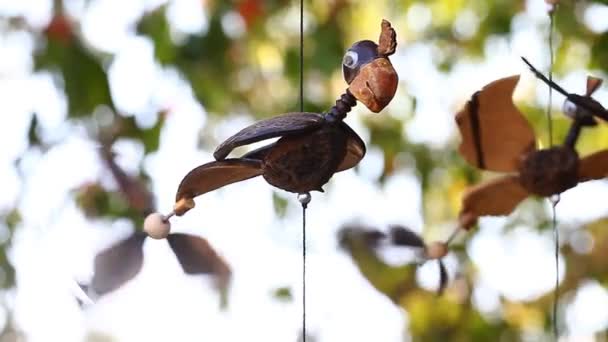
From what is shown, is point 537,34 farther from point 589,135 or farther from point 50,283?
point 50,283

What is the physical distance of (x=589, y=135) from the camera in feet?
3.46

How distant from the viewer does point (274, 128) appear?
39 centimetres

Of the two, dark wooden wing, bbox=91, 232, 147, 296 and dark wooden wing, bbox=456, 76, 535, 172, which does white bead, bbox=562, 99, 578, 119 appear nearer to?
dark wooden wing, bbox=456, 76, 535, 172

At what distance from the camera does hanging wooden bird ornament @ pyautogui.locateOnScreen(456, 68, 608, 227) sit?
1.74 ft

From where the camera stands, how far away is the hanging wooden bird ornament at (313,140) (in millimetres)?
395

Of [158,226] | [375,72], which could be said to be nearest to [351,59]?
[375,72]

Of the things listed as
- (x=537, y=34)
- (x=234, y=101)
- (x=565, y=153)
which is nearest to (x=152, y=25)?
(x=234, y=101)

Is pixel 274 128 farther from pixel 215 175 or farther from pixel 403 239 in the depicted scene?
pixel 403 239

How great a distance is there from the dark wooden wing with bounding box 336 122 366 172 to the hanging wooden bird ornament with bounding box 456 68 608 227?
0.12 meters

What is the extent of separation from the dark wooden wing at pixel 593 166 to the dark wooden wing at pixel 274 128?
0.20 m

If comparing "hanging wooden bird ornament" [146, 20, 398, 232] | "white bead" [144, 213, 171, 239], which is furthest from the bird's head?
"white bead" [144, 213, 171, 239]

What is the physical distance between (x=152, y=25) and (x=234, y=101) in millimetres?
153

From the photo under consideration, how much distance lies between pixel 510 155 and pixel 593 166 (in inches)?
1.9

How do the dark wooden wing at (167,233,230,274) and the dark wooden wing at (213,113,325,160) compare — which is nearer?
the dark wooden wing at (213,113,325,160)
